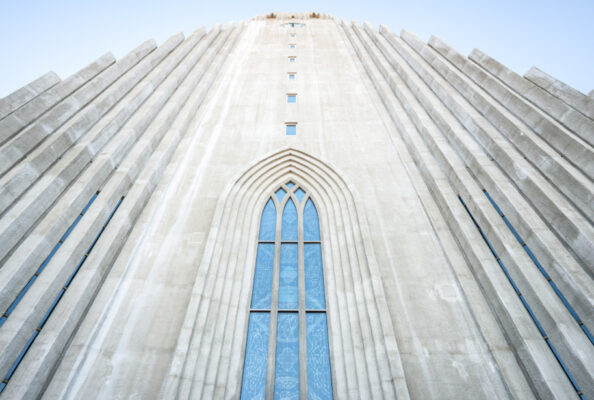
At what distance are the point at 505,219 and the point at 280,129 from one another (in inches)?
378

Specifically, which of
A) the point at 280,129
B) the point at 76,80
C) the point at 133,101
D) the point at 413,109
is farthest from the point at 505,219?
the point at 76,80

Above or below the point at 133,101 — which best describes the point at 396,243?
below

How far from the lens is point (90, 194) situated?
10.3 m

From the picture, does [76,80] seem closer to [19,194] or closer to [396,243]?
[19,194]

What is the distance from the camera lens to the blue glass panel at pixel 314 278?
9586mm

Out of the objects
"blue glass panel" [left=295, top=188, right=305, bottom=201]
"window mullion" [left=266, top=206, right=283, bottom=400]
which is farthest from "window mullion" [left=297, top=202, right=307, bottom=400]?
"blue glass panel" [left=295, top=188, right=305, bottom=201]

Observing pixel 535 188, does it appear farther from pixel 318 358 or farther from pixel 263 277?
pixel 263 277

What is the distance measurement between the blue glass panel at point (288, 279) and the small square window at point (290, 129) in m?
6.05

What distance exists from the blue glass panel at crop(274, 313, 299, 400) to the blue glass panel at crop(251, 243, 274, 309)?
0.68 metres

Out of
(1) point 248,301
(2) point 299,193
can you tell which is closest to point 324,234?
(2) point 299,193

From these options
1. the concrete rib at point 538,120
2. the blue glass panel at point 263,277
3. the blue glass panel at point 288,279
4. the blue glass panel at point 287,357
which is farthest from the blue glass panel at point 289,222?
the concrete rib at point 538,120

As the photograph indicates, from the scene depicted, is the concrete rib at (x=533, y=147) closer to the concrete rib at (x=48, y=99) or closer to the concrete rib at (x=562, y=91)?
the concrete rib at (x=562, y=91)

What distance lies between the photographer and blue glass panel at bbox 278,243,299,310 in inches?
380

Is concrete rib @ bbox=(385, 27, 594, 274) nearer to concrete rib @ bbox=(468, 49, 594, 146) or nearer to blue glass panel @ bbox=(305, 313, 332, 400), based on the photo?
concrete rib @ bbox=(468, 49, 594, 146)
